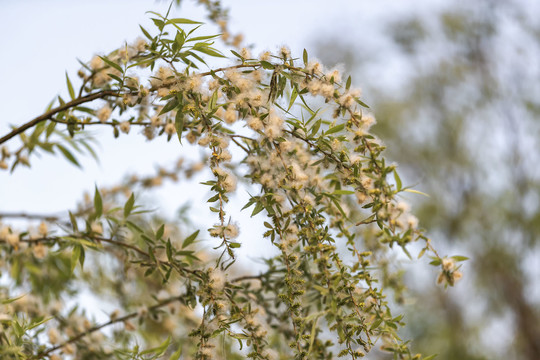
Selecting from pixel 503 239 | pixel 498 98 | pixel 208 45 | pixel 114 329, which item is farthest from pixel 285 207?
pixel 498 98

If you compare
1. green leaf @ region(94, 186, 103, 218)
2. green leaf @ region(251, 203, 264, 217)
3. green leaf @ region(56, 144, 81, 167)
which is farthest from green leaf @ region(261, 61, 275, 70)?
green leaf @ region(56, 144, 81, 167)

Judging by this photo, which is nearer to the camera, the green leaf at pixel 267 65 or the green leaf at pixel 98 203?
the green leaf at pixel 267 65

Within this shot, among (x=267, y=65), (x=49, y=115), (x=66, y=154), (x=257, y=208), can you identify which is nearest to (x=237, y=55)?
(x=267, y=65)

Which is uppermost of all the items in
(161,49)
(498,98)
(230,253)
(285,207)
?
(498,98)

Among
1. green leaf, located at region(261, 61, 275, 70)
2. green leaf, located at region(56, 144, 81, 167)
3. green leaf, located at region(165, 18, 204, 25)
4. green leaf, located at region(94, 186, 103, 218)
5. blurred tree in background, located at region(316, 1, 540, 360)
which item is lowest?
green leaf, located at region(94, 186, 103, 218)

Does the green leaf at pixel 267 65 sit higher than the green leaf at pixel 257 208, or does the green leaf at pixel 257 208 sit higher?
the green leaf at pixel 267 65

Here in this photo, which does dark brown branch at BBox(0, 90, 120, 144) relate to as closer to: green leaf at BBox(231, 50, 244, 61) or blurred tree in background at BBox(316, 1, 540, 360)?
green leaf at BBox(231, 50, 244, 61)

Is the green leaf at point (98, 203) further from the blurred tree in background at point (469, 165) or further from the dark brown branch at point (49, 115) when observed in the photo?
the blurred tree in background at point (469, 165)

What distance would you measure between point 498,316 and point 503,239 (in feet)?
2.12

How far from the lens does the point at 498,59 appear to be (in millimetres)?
4832

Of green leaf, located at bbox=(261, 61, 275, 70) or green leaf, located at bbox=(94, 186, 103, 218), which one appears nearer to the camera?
green leaf, located at bbox=(261, 61, 275, 70)

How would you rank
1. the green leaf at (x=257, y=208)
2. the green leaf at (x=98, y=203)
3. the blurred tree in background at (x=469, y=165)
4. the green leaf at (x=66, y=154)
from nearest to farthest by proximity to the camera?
the green leaf at (x=257, y=208) → the green leaf at (x=98, y=203) → the green leaf at (x=66, y=154) → the blurred tree in background at (x=469, y=165)

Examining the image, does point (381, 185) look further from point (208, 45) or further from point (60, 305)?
point (60, 305)

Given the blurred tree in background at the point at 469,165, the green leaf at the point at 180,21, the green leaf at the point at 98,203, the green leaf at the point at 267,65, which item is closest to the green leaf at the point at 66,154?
the green leaf at the point at 98,203
